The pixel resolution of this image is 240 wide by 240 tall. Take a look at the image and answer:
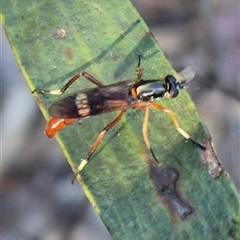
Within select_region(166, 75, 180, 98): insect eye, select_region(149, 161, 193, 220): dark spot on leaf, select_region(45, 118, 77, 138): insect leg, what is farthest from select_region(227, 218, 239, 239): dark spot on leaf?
select_region(45, 118, 77, 138): insect leg

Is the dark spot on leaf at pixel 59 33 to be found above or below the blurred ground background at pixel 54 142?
above

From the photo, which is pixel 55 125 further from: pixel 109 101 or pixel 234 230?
pixel 234 230

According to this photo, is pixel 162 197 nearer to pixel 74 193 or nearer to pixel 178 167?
pixel 178 167

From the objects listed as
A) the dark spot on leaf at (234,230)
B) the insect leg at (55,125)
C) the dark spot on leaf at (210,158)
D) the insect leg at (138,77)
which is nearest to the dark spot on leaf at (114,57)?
the insect leg at (138,77)

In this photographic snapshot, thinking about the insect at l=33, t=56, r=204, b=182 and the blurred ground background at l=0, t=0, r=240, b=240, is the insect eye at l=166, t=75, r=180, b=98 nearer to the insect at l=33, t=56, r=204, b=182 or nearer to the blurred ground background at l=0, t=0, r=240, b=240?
the insect at l=33, t=56, r=204, b=182

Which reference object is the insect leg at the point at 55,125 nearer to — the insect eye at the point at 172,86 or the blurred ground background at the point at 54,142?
the insect eye at the point at 172,86

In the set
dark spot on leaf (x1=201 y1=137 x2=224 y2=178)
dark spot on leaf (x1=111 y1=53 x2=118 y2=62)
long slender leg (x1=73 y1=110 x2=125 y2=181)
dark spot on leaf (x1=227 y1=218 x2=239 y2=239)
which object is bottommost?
dark spot on leaf (x1=227 y1=218 x2=239 y2=239)

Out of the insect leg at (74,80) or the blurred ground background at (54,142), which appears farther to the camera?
the blurred ground background at (54,142)

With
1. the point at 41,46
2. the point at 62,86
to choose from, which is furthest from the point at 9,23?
the point at 62,86
